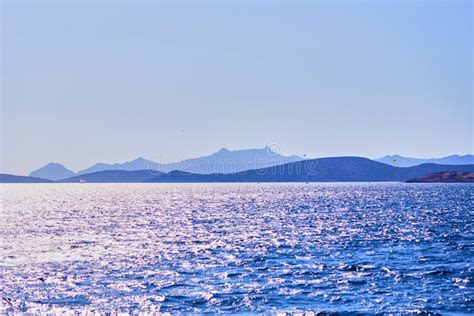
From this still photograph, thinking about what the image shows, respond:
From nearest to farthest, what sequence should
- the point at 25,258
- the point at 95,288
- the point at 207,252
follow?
the point at 95,288, the point at 25,258, the point at 207,252

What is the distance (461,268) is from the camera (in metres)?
56.6

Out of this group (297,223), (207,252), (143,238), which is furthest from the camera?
(297,223)

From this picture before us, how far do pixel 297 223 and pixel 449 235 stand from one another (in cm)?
3334

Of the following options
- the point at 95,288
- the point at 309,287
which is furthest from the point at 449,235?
the point at 95,288

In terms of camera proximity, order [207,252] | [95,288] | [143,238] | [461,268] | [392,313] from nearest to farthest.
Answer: [392,313]
[95,288]
[461,268]
[207,252]
[143,238]

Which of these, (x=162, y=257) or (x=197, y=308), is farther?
(x=162, y=257)

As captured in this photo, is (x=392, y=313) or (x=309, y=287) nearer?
(x=392, y=313)

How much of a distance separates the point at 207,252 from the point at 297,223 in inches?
1805

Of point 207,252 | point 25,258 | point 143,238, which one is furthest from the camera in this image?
point 143,238

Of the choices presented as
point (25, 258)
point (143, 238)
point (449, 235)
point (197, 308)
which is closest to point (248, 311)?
point (197, 308)

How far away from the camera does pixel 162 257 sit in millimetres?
64500

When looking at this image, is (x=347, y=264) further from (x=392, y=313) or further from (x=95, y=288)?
(x=95, y=288)

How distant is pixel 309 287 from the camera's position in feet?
157

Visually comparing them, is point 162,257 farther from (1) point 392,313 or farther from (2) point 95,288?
(1) point 392,313
